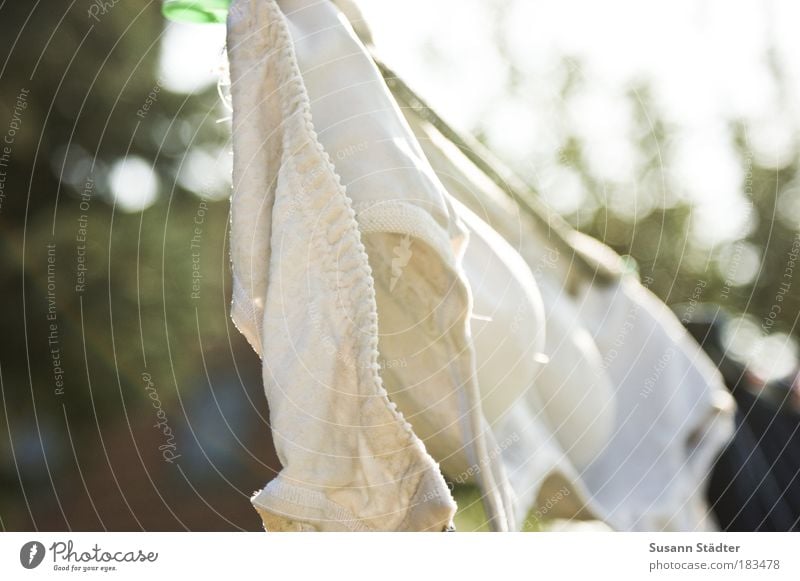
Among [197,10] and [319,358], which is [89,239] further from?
[319,358]

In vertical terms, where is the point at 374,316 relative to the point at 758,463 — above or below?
above

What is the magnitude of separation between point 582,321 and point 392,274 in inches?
14.1

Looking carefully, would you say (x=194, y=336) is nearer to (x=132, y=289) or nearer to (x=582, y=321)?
(x=132, y=289)

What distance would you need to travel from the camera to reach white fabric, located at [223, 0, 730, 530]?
34.7 inches

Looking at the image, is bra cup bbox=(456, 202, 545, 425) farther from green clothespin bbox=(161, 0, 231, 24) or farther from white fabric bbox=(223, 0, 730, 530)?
green clothespin bbox=(161, 0, 231, 24)

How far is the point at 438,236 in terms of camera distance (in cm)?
91

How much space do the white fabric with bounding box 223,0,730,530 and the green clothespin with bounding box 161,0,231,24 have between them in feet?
0.67

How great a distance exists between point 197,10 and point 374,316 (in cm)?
54

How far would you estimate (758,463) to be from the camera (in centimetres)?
124

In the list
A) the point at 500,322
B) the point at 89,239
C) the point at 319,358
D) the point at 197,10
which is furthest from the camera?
the point at 89,239

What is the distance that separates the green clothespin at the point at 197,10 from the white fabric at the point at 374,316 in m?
0.20

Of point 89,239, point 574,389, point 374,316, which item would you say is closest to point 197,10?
point 374,316

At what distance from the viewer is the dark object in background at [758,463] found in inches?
48.1
